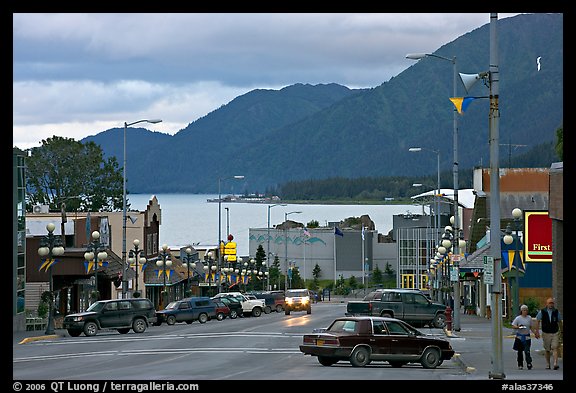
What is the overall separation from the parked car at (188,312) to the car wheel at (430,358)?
101 feet

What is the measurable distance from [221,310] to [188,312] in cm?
442

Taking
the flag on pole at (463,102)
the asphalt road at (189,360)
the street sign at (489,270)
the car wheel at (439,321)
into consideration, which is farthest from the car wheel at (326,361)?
the car wheel at (439,321)

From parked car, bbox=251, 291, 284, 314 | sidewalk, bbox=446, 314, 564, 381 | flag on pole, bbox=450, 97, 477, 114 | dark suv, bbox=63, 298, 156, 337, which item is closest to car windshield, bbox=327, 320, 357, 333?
sidewalk, bbox=446, 314, 564, 381

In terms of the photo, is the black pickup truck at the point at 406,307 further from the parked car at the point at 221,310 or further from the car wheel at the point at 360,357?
the car wheel at the point at 360,357

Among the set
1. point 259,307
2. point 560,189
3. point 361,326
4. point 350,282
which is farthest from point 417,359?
point 350,282

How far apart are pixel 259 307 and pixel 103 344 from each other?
31.2 metres

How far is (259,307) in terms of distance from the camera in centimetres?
7081

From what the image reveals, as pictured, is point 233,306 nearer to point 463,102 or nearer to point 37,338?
point 37,338

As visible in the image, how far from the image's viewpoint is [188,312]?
59781 millimetres

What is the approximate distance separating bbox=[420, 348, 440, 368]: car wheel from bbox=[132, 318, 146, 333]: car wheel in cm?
2121

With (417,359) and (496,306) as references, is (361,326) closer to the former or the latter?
(417,359)

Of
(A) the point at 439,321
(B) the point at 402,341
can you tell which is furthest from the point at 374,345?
(A) the point at 439,321

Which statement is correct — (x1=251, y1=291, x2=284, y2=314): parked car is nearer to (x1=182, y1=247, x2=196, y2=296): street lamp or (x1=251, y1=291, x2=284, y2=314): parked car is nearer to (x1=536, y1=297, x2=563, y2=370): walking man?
(x1=182, y1=247, x2=196, y2=296): street lamp
